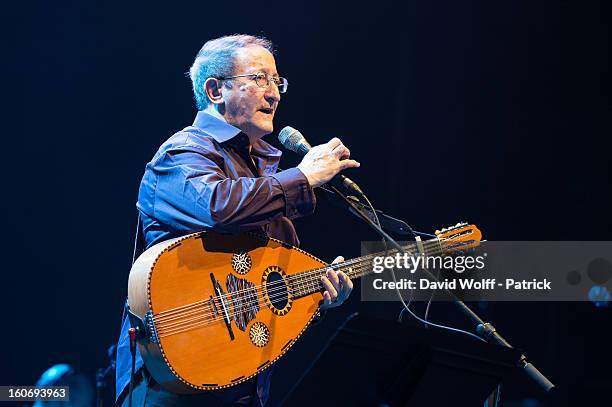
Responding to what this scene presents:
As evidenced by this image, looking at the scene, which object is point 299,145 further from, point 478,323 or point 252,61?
point 478,323

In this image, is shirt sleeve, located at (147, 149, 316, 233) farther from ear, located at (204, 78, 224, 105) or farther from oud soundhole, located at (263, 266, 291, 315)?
ear, located at (204, 78, 224, 105)

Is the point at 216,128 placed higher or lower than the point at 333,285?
higher

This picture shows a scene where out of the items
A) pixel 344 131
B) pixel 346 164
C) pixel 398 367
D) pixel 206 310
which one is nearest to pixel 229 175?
pixel 346 164

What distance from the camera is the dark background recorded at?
4.03 m

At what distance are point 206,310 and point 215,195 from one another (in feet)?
1.27

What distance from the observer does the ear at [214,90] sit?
285cm

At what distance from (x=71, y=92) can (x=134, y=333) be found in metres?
2.27

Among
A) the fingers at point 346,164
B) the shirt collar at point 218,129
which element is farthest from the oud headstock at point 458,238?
the shirt collar at point 218,129

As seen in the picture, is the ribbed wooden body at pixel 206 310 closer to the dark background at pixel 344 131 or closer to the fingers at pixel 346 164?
the fingers at pixel 346 164

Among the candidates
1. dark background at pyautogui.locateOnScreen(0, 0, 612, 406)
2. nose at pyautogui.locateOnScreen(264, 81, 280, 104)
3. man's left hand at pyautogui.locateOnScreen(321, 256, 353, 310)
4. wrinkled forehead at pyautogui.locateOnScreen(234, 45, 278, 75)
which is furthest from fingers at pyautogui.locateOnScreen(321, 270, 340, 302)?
dark background at pyautogui.locateOnScreen(0, 0, 612, 406)

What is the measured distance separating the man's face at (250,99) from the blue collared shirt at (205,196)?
0.12 m

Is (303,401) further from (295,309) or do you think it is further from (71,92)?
(71,92)

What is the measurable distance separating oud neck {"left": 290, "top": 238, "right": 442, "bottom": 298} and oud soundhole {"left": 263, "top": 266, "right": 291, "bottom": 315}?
0.04 meters

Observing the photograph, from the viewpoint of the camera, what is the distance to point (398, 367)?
197 cm
